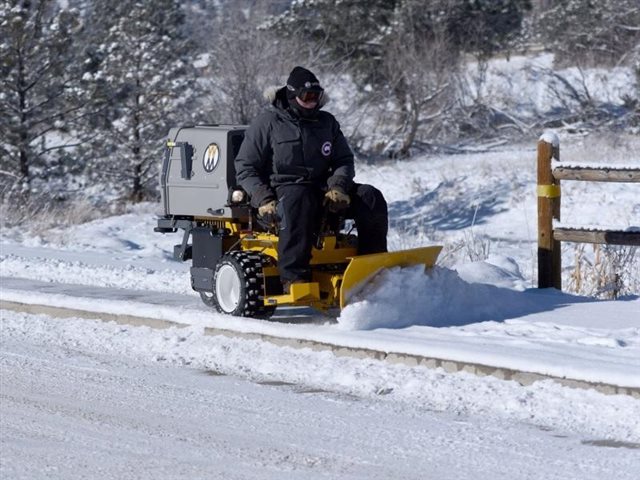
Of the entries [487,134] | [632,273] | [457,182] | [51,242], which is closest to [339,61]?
[487,134]

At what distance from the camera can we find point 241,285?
8.63 meters

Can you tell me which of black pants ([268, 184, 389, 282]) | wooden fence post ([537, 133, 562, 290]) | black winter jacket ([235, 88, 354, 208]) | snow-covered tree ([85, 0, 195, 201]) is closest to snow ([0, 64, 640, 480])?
wooden fence post ([537, 133, 562, 290])

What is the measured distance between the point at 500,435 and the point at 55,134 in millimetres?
31217

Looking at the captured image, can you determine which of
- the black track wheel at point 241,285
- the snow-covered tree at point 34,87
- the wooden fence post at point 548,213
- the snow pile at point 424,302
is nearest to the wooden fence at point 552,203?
the wooden fence post at point 548,213

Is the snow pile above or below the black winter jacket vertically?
below

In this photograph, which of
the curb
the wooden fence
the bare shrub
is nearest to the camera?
the curb

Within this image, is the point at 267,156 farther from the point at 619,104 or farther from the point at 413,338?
the point at 619,104

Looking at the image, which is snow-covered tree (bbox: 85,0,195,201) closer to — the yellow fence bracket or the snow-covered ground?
the snow-covered ground

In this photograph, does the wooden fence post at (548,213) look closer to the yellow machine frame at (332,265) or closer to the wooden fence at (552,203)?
the wooden fence at (552,203)

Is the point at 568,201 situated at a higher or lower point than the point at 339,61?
lower

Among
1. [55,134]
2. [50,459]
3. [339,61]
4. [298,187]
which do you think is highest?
[339,61]

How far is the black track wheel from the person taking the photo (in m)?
8.63

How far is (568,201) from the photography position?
24.0 m

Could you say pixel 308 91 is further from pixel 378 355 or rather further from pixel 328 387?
pixel 328 387
